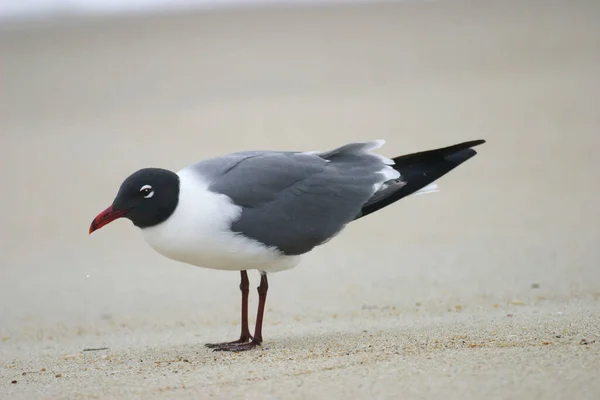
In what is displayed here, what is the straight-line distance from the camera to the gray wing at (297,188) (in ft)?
15.2

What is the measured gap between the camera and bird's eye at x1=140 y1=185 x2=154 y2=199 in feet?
14.6

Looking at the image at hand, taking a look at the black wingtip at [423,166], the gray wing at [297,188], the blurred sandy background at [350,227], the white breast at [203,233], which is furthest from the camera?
the black wingtip at [423,166]

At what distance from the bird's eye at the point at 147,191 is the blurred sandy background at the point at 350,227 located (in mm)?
831

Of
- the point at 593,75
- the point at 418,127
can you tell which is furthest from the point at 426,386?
the point at 593,75

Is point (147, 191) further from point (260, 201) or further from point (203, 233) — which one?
point (260, 201)

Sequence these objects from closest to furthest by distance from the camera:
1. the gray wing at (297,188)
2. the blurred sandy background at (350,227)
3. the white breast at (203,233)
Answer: the blurred sandy background at (350,227) → the white breast at (203,233) → the gray wing at (297,188)

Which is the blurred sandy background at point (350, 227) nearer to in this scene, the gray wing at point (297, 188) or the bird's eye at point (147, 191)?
the gray wing at point (297, 188)

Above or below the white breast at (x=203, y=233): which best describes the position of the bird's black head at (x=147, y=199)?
above

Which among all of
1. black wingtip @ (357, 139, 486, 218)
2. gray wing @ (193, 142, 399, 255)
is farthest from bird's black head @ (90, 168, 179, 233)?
black wingtip @ (357, 139, 486, 218)

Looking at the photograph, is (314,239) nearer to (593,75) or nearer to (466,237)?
(466,237)

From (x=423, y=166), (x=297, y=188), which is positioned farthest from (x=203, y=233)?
(x=423, y=166)

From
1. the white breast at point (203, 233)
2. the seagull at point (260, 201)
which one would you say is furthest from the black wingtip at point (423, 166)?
the white breast at point (203, 233)

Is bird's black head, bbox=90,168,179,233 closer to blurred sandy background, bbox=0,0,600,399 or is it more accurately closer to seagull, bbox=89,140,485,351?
seagull, bbox=89,140,485,351

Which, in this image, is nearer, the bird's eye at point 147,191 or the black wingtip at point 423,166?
the bird's eye at point 147,191
